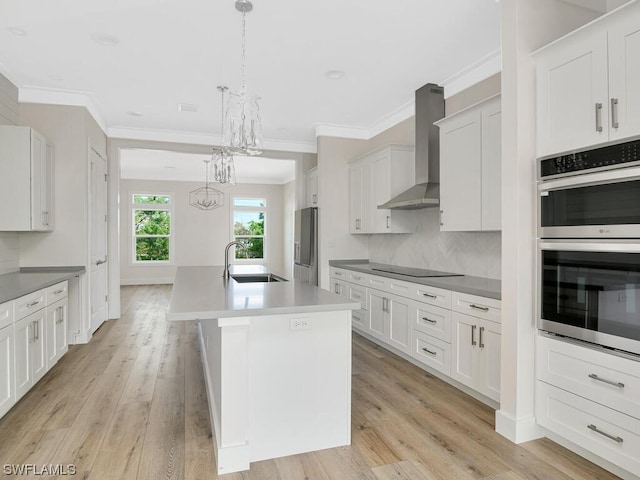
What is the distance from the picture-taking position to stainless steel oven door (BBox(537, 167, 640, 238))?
1819 millimetres

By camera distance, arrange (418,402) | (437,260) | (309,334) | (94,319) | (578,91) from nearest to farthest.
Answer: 1. (578,91)
2. (309,334)
3. (418,402)
4. (437,260)
5. (94,319)

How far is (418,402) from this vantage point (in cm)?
291

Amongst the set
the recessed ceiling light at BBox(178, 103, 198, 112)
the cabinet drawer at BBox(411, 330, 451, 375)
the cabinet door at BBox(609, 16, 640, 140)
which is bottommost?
the cabinet drawer at BBox(411, 330, 451, 375)

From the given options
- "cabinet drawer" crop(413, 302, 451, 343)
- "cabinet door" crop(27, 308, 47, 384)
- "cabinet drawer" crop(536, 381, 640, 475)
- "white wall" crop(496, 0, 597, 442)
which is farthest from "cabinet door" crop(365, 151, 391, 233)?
"cabinet door" crop(27, 308, 47, 384)

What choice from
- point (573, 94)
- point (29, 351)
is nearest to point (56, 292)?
point (29, 351)

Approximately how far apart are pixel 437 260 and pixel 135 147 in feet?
14.5

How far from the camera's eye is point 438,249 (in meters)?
4.23

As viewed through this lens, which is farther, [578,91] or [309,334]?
[309,334]

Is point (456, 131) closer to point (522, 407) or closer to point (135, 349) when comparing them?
point (522, 407)

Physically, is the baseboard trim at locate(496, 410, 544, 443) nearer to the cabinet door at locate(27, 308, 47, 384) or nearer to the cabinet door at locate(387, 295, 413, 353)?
the cabinet door at locate(387, 295, 413, 353)

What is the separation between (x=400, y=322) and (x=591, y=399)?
6.35ft

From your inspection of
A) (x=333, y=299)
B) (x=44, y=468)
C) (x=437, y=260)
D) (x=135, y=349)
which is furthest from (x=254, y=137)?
(x=135, y=349)

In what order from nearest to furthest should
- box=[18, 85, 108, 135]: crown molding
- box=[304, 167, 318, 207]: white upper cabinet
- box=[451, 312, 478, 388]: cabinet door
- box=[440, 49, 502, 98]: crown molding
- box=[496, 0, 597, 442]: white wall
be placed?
1. box=[496, 0, 597, 442]: white wall
2. box=[451, 312, 478, 388]: cabinet door
3. box=[440, 49, 502, 98]: crown molding
4. box=[18, 85, 108, 135]: crown molding
5. box=[304, 167, 318, 207]: white upper cabinet

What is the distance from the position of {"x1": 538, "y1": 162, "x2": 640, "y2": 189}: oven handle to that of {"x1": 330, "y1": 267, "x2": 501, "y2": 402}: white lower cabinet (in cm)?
86
